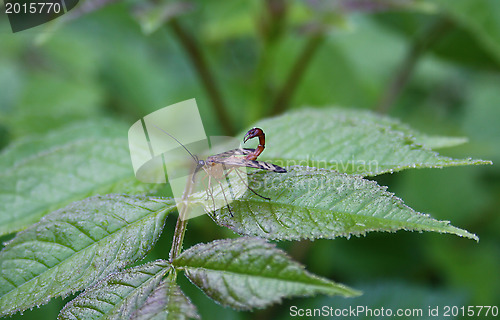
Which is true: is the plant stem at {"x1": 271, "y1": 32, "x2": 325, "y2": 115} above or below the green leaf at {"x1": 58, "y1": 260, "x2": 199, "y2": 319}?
above

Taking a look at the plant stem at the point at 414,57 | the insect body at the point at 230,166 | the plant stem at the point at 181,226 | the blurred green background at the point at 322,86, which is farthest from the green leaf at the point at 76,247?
the plant stem at the point at 414,57

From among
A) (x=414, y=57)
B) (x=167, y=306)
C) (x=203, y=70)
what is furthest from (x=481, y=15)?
(x=167, y=306)

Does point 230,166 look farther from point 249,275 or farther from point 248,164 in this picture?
point 249,275

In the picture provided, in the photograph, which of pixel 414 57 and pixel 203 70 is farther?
pixel 414 57

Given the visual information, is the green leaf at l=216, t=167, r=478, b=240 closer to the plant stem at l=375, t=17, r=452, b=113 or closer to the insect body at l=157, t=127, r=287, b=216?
the insect body at l=157, t=127, r=287, b=216

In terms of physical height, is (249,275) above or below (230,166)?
below

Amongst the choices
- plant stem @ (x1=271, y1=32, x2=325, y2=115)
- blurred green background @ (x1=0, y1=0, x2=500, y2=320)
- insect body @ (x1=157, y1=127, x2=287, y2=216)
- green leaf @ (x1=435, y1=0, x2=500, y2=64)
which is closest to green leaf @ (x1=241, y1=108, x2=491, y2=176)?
insect body @ (x1=157, y1=127, x2=287, y2=216)

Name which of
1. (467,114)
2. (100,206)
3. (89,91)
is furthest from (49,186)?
(467,114)

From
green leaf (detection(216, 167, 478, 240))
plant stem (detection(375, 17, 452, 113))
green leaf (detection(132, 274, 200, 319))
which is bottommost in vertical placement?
green leaf (detection(132, 274, 200, 319))
